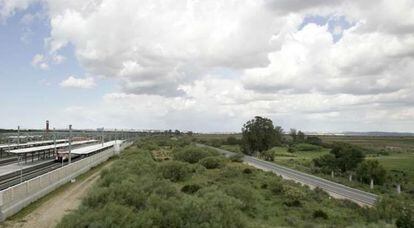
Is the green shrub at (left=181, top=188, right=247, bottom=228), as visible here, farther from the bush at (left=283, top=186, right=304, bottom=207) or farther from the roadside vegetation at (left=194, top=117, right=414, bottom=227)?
the roadside vegetation at (left=194, top=117, right=414, bottom=227)

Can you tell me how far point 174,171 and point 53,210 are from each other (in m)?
19.9

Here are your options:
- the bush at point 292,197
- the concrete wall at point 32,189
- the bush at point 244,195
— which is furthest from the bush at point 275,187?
the concrete wall at point 32,189

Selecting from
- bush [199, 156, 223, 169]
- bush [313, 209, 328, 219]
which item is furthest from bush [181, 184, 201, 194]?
bush [199, 156, 223, 169]

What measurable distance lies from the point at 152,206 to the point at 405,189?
50030 mm

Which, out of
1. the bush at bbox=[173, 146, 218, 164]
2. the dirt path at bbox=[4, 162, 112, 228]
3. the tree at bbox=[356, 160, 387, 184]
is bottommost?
the tree at bbox=[356, 160, 387, 184]

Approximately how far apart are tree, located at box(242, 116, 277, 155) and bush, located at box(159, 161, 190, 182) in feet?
205

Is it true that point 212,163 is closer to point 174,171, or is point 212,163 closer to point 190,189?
point 174,171

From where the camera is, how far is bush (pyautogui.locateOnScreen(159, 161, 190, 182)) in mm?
47625

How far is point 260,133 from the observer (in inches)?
4373

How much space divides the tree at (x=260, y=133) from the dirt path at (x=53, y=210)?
239ft

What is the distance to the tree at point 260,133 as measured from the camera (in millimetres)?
110625

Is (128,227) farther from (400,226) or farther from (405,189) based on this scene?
(405,189)

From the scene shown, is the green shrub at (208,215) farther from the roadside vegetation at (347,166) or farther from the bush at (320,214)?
the roadside vegetation at (347,166)

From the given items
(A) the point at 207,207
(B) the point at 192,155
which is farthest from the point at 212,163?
(A) the point at 207,207
